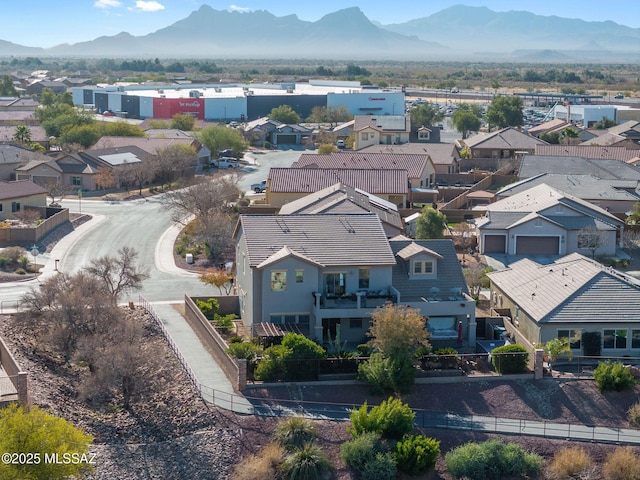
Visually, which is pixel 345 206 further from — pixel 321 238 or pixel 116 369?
pixel 116 369

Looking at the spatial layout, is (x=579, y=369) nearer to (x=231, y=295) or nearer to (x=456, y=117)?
(x=231, y=295)

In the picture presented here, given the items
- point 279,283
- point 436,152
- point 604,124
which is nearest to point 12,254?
point 279,283

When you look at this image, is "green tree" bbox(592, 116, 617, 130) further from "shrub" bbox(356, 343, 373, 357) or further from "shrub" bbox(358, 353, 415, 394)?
"shrub" bbox(358, 353, 415, 394)

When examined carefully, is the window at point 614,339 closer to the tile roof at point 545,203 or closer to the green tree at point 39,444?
the tile roof at point 545,203

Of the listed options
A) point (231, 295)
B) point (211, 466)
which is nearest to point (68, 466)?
point (211, 466)

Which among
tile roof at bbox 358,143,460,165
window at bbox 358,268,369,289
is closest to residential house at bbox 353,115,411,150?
tile roof at bbox 358,143,460,165

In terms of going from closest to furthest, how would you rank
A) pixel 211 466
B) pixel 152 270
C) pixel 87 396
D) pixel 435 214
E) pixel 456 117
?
1. pixel 211 466
2. pixel 87 396
3. pixel 152 270
4. pixel 435 214
5. pixel 456 117
